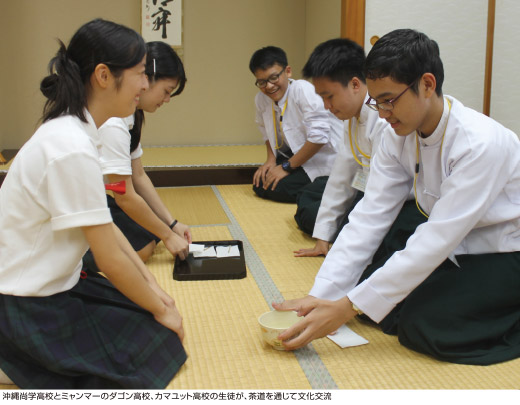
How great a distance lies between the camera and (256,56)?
3.73m

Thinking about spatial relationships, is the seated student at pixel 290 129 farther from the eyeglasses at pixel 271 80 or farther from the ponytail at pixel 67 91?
the ponytail at pixel 67 91

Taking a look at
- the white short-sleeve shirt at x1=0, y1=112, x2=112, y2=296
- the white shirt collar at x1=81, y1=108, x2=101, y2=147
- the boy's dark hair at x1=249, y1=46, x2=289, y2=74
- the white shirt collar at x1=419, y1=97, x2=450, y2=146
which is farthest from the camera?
the boy's dark hair at x1=249, y1=46, x2=289, y2=74

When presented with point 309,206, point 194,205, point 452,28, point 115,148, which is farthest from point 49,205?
point 452,28

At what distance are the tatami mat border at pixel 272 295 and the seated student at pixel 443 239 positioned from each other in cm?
7

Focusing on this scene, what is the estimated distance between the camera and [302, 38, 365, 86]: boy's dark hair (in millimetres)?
2566

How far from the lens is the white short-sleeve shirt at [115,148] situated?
241 cm

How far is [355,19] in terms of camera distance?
3.74 meters

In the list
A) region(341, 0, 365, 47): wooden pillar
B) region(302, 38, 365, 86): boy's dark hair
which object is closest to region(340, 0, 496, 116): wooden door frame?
region(341, 0, 365, 47): wooden pillar

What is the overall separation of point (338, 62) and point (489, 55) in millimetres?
1667

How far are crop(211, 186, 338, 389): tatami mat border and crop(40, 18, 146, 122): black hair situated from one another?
928mm

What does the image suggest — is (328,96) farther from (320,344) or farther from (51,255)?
(51,255)

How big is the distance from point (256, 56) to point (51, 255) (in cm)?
252

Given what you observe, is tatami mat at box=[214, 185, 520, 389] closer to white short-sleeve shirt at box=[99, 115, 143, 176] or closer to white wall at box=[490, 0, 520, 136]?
white short-sleeve shirt at box=[99, 115, 143, 176]
